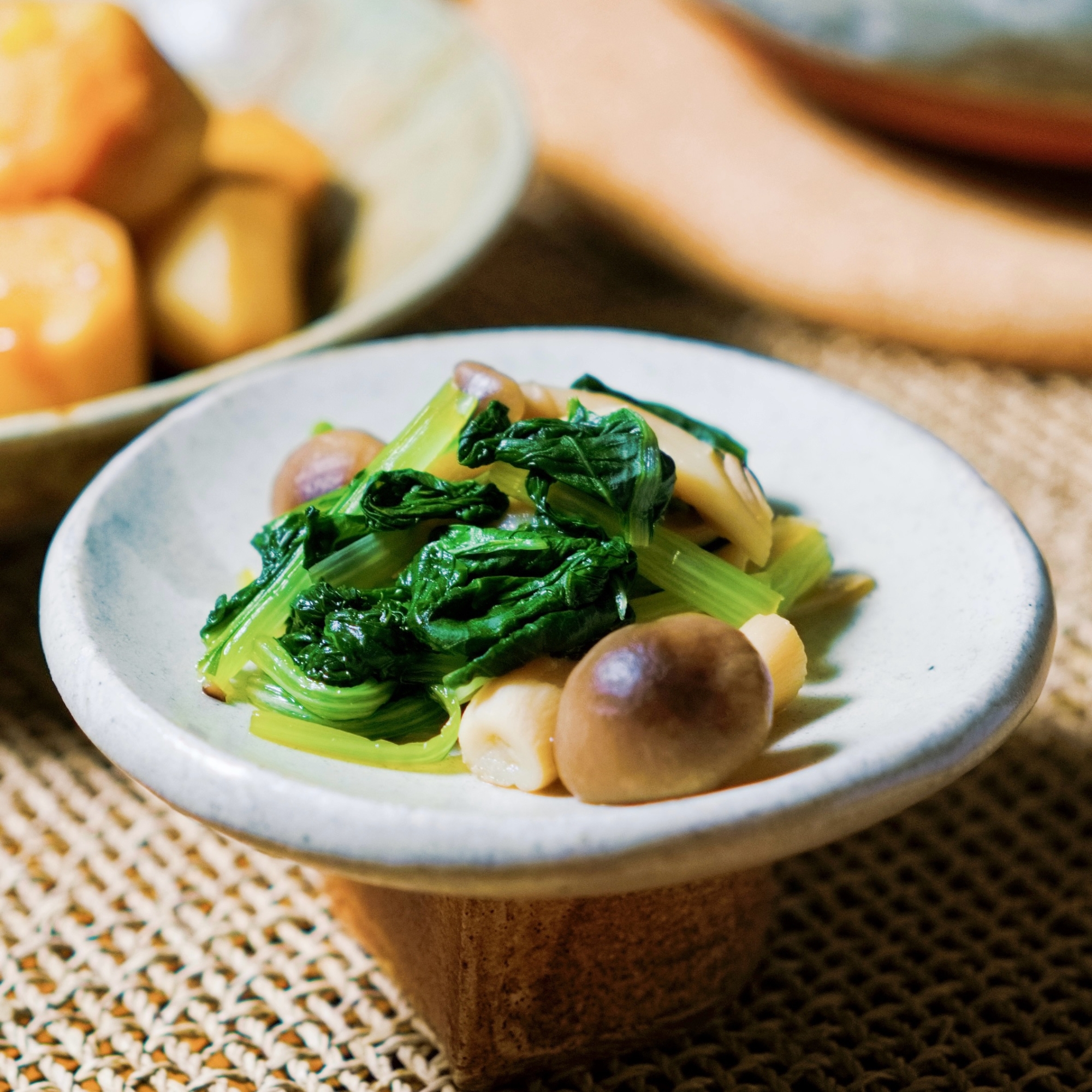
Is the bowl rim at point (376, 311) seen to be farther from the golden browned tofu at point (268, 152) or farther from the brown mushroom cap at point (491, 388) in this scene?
the brown mushroom cap at point (491, 388)

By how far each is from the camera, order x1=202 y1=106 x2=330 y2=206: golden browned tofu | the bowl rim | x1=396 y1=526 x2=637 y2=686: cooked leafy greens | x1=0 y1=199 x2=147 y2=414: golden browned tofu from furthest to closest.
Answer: x1=202 y1=106 x2=330 y2=206: golden browned tofu < x1=0 y1=199 x2=147 y2=414: golden browned tofu < the bowl rim < x1=396 y1=526 x2=637 y2=686: cooked leafy greens

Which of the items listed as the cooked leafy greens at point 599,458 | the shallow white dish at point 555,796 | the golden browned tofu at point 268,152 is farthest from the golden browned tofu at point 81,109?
the cooked leafy greens at point 599,458

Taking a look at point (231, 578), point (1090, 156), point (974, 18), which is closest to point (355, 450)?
point (231, 578)

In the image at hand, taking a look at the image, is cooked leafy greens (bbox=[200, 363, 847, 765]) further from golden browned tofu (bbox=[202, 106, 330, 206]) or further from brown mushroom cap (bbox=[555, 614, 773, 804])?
golden browned tofu (bbox=[202, 106, 330, 206])

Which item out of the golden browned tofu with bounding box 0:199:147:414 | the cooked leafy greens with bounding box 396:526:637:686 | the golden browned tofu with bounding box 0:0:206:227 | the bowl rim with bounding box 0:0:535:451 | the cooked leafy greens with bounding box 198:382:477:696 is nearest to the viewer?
the cooked leafy greens with bounding box 396:526:637:686

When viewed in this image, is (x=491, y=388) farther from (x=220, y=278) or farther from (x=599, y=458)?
(x=220, y=278)

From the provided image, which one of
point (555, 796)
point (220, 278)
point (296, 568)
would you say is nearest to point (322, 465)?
point (296, 568)

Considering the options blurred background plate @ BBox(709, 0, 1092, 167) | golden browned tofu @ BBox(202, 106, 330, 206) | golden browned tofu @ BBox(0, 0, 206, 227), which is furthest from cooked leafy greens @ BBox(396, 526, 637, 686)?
blurred background plate @ BBox(709, 0, 1092, 167)
